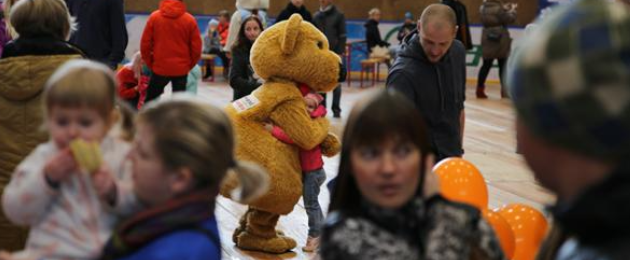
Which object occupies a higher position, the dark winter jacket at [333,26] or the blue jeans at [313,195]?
the blue jeans at [313,195]

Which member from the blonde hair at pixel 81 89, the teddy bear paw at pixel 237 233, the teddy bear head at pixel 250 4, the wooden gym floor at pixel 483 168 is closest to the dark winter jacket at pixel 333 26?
the wooden gym floor at pixel 483 168

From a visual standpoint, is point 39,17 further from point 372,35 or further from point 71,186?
point 372,35

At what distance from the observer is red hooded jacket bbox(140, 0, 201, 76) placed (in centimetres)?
872

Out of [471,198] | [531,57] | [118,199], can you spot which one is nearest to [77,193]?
[118,199]

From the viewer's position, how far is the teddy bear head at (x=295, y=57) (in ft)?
18.9

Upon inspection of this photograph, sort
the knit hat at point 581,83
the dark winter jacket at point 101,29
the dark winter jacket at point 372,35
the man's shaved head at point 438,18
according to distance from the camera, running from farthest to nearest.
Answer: the dark winter jacket at point 372,35
the dark winter jacket at point 101,29
the man's shaved head at point 438,18
the knit hat at point 581,83

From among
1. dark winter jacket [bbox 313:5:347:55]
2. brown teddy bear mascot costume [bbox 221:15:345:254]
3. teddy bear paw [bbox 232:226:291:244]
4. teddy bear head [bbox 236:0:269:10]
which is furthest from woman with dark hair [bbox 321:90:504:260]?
dark winter jacket [bbox 313:5:347:55]

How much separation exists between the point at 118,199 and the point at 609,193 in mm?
1176

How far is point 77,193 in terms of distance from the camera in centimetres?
229

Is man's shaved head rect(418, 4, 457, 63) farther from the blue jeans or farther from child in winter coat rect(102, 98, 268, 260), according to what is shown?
child in winter coat rect(102, 98, 268, 260)

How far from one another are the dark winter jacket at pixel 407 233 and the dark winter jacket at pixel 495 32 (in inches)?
583

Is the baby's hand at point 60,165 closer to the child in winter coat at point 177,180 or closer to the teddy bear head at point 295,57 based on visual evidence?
the child in winter coat at point 177,180

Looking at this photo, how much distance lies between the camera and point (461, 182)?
348 cm

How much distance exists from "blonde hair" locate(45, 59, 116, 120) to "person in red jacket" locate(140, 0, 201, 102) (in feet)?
20.8
